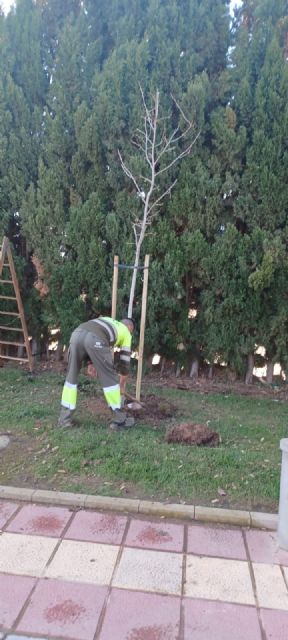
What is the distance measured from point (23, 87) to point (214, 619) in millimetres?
7765

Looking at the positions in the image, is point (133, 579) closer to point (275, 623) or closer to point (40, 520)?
point (275, 623)

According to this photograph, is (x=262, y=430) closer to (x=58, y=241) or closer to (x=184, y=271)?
(x=184, y=271)

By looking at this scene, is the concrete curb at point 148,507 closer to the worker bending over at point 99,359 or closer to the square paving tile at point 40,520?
the square paving tile at point 40,520

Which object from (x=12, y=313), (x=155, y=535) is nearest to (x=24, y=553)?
(x=155, y=535)

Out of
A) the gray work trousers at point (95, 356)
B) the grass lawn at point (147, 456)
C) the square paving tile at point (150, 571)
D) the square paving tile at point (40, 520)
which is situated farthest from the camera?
the gray work trousers at point (95, 356)

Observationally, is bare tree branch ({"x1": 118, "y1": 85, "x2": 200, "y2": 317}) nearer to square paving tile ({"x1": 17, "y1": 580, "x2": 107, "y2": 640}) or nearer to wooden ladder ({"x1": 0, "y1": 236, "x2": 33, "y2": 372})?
wooden ladder ({"x1": 0, "y1": 236, "x2": 33, "y2": 372})

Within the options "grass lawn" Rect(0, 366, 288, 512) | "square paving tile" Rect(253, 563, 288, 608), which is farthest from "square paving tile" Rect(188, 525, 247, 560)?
"grass lawn" Rect(0, 366, 288, 512)

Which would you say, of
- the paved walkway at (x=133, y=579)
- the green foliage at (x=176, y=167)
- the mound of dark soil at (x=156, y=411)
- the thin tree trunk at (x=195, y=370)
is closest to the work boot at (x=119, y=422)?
the mound of dark soil at (x=156, y=411)

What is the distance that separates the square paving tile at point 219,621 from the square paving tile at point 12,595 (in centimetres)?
89

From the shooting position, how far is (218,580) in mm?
2779

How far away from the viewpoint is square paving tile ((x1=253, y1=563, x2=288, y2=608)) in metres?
2.60

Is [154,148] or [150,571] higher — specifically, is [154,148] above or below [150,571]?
above

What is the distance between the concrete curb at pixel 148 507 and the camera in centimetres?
342

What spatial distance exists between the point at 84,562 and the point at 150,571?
418 millimetres
